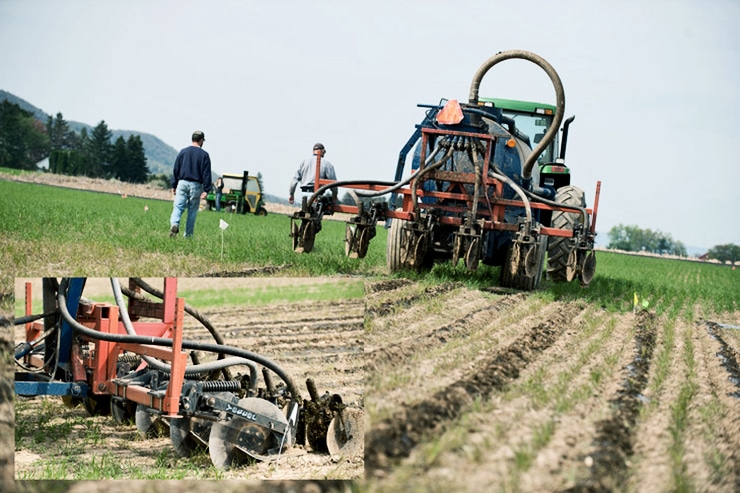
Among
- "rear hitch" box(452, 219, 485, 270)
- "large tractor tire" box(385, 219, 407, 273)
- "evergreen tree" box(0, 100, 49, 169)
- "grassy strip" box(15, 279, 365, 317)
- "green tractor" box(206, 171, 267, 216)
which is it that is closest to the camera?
"grassy strip" box(15, 279, 365, 317)

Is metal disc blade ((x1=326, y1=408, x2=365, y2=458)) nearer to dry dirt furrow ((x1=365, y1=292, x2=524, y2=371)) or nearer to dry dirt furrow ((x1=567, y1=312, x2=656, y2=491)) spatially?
dry dirt furrow ((x1=365, y1=292, x2=524, y2=371))

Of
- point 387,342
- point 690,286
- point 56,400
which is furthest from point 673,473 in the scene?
point 690,286

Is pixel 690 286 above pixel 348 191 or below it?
below

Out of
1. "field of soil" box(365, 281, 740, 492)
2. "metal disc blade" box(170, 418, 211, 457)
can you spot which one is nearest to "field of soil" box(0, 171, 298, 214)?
"metal disc blade" box(170, 418, 211, 457)

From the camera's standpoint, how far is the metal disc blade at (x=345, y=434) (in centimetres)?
476

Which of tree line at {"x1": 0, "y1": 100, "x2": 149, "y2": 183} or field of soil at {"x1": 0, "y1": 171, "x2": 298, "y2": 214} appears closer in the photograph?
tree line at {"x1": 0, "y1": 100, "x2": 149, "y2": 183}

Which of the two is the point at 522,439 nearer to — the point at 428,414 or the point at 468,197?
the point at 428,414

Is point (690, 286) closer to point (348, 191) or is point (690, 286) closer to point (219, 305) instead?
point (348, 191)

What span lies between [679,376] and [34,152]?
2627 cm

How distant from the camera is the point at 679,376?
5.92 metres

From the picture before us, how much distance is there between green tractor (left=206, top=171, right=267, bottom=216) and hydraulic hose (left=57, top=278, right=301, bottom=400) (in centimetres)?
2134

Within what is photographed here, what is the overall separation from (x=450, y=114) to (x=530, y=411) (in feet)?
18.1

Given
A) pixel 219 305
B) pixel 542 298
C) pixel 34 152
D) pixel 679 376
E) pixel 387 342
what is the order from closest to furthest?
1. pixel 387 342
2. pixel 679 376
3. pixel 219 305
4. pixel 542 298
5. pixel 34 152

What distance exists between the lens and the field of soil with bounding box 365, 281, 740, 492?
139 inches
